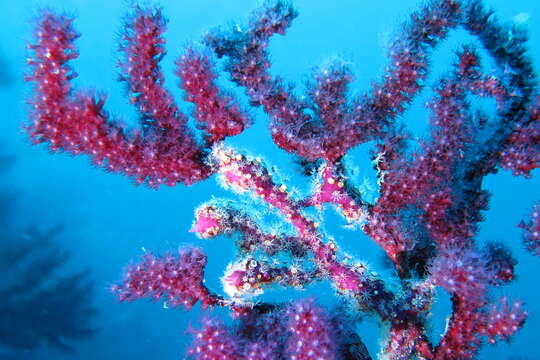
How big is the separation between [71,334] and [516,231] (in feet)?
114

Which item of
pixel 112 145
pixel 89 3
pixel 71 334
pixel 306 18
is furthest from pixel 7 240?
pixel 306 18

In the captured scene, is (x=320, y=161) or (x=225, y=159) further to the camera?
(x=320, y=161)

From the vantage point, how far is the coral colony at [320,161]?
2826 mm

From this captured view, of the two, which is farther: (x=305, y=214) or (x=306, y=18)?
(x=306, y=18)

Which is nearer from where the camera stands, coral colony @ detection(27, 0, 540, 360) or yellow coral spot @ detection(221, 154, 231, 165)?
coral colony @ detection(27, 0, 540, 360)

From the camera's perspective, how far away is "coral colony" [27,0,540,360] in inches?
111

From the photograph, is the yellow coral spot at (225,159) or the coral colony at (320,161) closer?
the coral colony at (320,161)

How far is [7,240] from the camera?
17547 millimetres

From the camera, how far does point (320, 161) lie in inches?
137

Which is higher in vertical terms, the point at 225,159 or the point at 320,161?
the point at 320,161

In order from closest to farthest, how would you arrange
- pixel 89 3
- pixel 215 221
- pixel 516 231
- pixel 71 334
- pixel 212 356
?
pixel 212 356
pixel 215 221
pixel 71 334
pixel 516 231
pixel 89 3

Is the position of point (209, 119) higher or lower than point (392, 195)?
higher

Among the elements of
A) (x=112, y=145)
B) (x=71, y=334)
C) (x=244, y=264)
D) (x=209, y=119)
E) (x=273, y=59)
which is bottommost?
(x=244, y=264)

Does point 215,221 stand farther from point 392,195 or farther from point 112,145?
point 392,195
